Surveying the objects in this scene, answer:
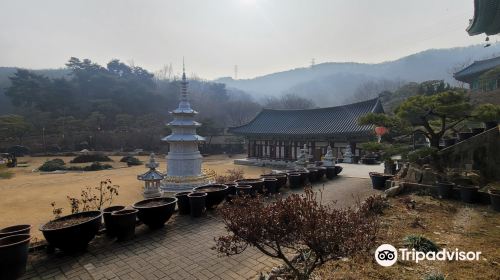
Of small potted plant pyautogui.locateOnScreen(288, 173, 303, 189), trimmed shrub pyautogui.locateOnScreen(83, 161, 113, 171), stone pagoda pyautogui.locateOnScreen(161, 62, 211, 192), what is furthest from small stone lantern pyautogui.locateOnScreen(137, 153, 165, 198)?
trimmed shrub pyautogui.locateOnScreen(83, 161, 113, 171)

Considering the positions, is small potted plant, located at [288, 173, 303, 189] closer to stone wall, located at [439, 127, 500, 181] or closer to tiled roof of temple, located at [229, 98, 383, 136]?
stone wall, located at [439, 127, 500, 181]

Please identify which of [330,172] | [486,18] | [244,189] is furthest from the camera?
[330,172]

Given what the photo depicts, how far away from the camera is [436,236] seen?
5.51 meters

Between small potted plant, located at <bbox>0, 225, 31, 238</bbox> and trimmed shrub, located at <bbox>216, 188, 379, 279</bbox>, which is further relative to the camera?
small potted plant, located at <bbox>0, 225, 31, 238</bbox>

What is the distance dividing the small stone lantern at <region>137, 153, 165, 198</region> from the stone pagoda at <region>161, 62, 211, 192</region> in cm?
40

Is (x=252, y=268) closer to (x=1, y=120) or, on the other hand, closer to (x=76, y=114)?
(x=1, y=120)

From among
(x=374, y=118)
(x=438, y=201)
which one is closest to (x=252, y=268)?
(x=438, y=201)

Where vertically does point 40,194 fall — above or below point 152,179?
below

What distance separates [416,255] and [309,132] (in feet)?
71.5

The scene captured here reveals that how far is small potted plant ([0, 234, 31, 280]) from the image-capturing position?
3961mm

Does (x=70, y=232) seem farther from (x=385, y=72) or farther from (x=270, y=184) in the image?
(x=385, y=72)

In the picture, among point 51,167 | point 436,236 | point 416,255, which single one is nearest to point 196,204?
point 416,255

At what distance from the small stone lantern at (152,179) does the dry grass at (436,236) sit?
37.7 feet

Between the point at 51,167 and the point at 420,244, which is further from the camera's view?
the point at 51,167
